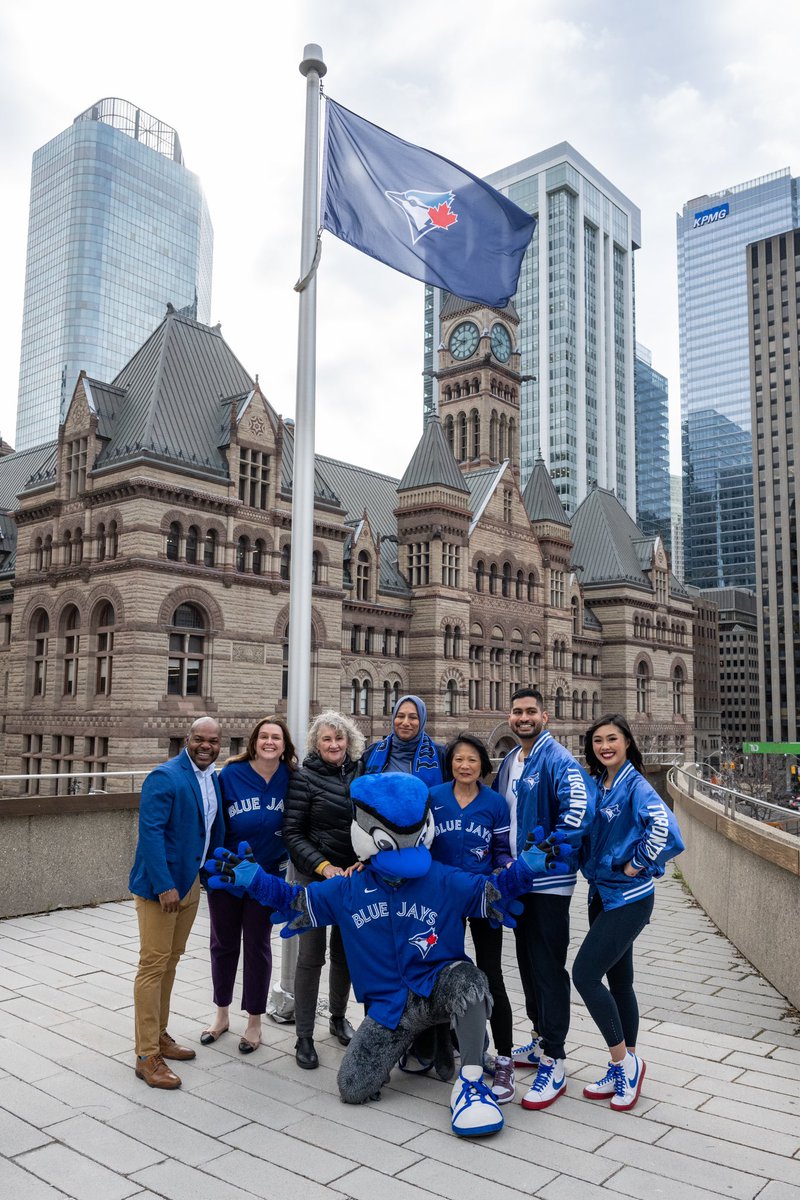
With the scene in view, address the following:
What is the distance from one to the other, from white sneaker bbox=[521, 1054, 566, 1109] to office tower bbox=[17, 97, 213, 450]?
133028 millimetres

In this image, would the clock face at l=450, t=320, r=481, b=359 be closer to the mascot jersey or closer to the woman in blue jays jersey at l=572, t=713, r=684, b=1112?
the woman in blue jays jersey at l=572, t=713, r=684, b=1112

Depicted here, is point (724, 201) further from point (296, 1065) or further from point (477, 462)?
point (296, 1065)

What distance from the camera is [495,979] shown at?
262 inches

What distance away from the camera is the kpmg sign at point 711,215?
18600cm

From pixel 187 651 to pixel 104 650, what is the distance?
292 centimetres

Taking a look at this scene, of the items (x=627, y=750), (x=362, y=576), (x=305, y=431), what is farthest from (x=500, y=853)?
(x=362, y=576)

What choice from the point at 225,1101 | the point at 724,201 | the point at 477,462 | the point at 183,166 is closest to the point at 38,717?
the point at 225,1101

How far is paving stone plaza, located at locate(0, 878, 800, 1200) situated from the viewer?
16.1 ft

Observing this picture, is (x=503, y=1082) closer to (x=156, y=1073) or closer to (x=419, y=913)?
(x=419, y=913)

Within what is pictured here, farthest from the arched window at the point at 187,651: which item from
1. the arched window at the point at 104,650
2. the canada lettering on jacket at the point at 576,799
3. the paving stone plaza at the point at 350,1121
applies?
the canada lettering on jacket at the point at 576,799

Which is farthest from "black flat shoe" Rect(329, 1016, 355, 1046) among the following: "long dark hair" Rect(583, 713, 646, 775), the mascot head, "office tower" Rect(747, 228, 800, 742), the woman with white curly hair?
"office tower" Rect(747, 228, 800, 742)

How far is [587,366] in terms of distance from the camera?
148875 millimetres

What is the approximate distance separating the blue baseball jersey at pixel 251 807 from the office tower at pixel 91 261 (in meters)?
131

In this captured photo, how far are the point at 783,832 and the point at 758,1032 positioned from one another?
90.3 inches
